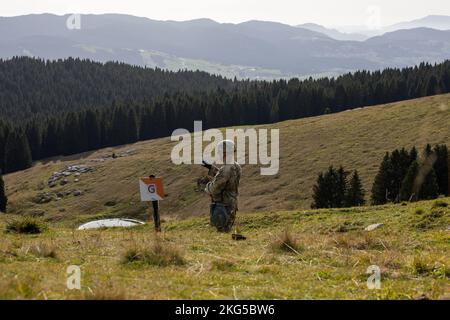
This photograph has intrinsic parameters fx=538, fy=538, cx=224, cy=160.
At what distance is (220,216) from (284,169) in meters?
64.5

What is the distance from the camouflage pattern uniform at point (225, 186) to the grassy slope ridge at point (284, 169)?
47988 mm

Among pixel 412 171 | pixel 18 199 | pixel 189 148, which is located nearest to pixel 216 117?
pixel 189 148

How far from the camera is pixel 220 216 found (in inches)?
629

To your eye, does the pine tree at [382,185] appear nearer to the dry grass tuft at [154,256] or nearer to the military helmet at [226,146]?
the military helmet at [226,146]

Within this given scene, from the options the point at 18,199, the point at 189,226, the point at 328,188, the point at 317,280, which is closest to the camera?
the point at 317,280

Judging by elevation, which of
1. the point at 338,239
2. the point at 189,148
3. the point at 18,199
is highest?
the point at 338,239

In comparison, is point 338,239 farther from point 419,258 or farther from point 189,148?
point 189,148

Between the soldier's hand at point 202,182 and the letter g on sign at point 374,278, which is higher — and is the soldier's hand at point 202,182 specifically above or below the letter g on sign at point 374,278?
below

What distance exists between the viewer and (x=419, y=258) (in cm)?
937

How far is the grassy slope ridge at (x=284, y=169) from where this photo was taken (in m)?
71.9

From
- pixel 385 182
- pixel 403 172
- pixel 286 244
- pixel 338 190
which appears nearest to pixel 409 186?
pixel 385 182

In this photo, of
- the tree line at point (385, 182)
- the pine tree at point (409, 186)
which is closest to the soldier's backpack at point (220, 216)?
the pine tree at point (409, 186)

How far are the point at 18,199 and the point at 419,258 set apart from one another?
9231 cm

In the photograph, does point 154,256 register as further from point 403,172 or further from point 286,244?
point 403,172
